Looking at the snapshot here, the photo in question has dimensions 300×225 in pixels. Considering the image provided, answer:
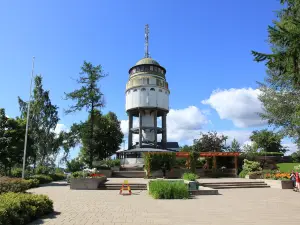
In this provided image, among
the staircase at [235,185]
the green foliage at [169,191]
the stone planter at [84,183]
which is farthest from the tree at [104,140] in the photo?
the green foliage at [169,191]

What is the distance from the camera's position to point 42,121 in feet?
111

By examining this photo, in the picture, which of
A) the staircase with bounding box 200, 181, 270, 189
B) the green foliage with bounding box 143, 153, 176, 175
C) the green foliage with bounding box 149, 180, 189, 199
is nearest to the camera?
the green foliage with bounding box 149, 180, 189, 199

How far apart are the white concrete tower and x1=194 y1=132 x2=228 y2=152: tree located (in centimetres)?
788

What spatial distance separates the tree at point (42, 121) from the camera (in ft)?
108

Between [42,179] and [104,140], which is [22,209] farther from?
[104,140]

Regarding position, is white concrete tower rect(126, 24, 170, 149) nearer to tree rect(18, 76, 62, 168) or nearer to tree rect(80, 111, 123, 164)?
tree rect(80, 111, 123, 164)

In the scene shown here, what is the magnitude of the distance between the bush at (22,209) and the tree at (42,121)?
79.7 ft

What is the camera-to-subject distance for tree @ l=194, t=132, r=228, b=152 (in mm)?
44219

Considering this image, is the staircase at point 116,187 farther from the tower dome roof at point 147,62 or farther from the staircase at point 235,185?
the tower dome roof at point 147,62

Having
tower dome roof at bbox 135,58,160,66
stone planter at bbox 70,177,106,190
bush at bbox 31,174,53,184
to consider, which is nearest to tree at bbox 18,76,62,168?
bush at bbox 31,174,53,184

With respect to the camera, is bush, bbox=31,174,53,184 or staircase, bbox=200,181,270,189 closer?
staircase, bbox=200,181,270,189

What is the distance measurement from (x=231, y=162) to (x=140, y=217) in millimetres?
31454

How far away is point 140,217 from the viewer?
30.9ft

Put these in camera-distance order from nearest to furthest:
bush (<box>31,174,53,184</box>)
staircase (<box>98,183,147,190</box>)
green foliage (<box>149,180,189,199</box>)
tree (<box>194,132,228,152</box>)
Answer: green foliage (<box>149,180,189,199</box>)
staircase (<box>98,183,147,190</box>)
bush (<box>31,174,53,184</box>)
tree (<box>194,132,228,152</box>)
